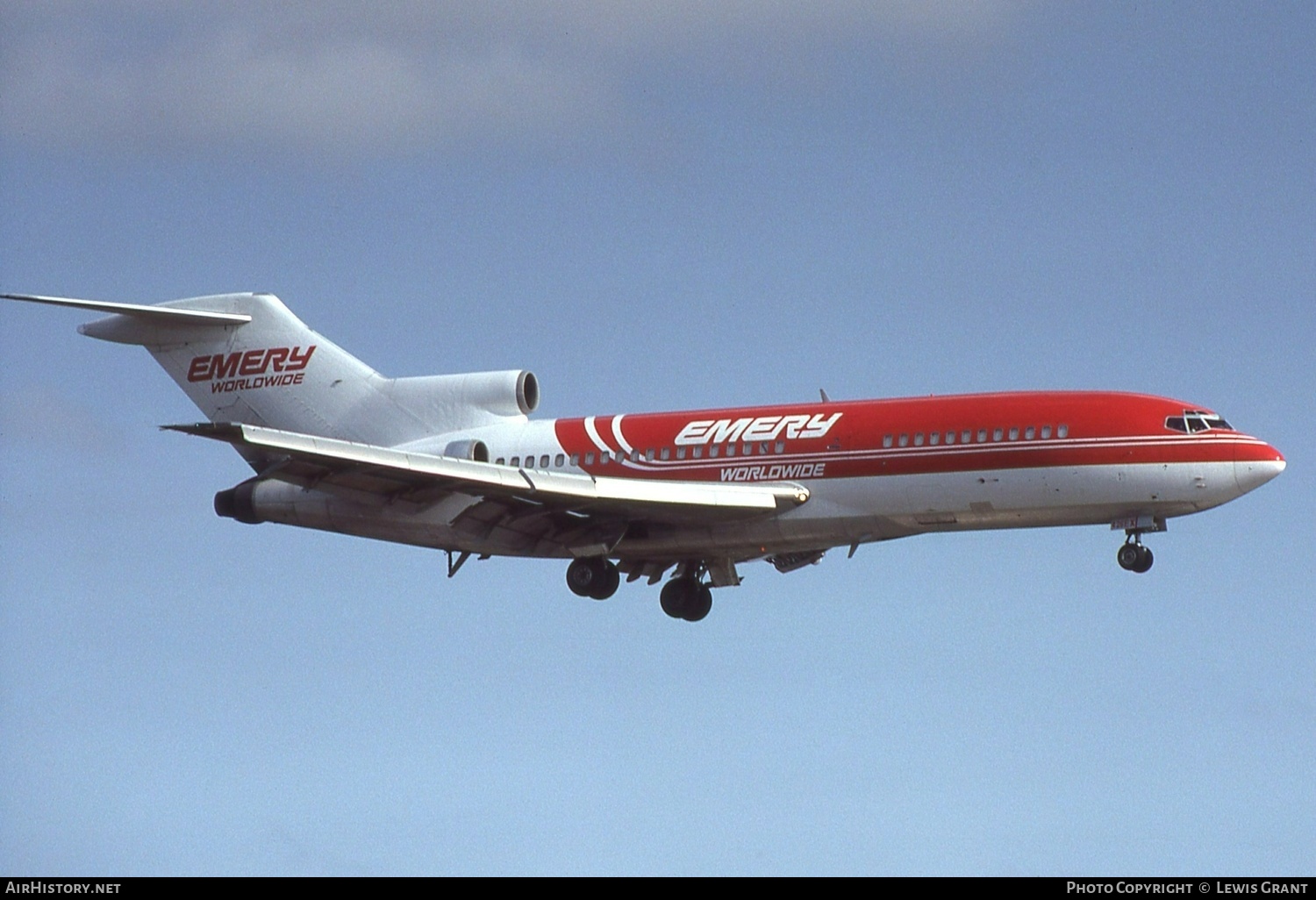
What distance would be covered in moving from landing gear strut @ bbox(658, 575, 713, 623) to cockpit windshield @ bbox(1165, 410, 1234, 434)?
494 inches

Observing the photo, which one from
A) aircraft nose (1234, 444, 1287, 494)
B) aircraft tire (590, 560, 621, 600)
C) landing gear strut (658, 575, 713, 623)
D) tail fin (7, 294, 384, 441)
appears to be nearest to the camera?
aircraft nose (1234, 444, 1287, 494)

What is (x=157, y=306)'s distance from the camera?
55656mm

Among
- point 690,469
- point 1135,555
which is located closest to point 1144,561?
point 1135,555

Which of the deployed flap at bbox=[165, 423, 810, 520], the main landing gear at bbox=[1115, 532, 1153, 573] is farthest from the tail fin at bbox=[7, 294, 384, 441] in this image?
the main landing gear at bbox=[1115, 532, 1153, 573]

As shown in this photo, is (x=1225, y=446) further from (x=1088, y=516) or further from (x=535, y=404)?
(x=535, y=404)

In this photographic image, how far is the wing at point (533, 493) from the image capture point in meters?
44.9

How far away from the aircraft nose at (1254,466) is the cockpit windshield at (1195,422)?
2.29ft

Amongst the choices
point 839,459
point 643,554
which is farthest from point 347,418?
point 839,459

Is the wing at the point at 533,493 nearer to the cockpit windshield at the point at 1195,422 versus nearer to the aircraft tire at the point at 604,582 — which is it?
the aircraft tire at the point at 604,582

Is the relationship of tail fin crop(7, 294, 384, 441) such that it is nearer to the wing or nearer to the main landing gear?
the wing

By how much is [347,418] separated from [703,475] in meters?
10.6

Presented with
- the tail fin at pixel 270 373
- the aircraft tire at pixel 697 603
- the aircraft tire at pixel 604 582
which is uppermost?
the tail fin at pixel 270 373

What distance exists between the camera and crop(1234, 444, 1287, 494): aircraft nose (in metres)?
44.8

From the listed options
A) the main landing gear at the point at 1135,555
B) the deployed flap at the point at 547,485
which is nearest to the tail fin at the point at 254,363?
the deployed flap at the point at 547,485
